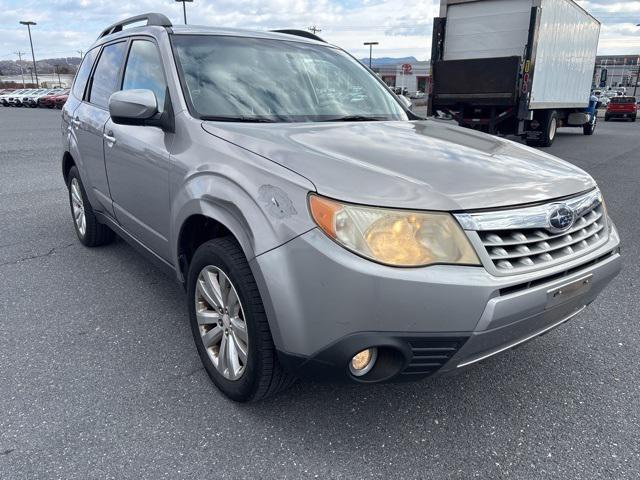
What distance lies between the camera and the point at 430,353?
1.90 metres

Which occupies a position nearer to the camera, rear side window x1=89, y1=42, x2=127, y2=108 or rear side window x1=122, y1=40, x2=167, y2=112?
rear side window x1=122, y1=40, x2=167, y2=112

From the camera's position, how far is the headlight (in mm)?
1817

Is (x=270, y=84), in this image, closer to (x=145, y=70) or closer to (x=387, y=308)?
(x=145, y=70)

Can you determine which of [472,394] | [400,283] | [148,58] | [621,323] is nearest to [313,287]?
[400,283]

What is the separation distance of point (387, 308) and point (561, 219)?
33.6 inches

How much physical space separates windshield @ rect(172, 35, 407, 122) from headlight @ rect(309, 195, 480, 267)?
1116 millimetres

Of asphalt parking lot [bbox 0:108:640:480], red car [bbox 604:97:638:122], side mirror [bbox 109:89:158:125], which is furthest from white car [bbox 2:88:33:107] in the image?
side mirror [bbox 109:89:158:125]

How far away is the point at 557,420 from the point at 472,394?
388mm

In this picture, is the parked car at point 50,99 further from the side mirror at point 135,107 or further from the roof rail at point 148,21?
the side mirror at point 135,107

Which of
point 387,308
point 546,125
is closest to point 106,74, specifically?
point 387,308

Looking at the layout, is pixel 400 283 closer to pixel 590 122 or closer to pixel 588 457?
pixel 588 457

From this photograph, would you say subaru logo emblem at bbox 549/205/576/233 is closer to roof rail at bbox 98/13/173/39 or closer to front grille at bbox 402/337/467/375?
front grille at bbox 402/337/467/375

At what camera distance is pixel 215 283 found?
94.0 inches

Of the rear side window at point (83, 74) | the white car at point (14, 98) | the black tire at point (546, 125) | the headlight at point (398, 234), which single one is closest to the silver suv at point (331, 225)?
the headlight at point (398, 234)
